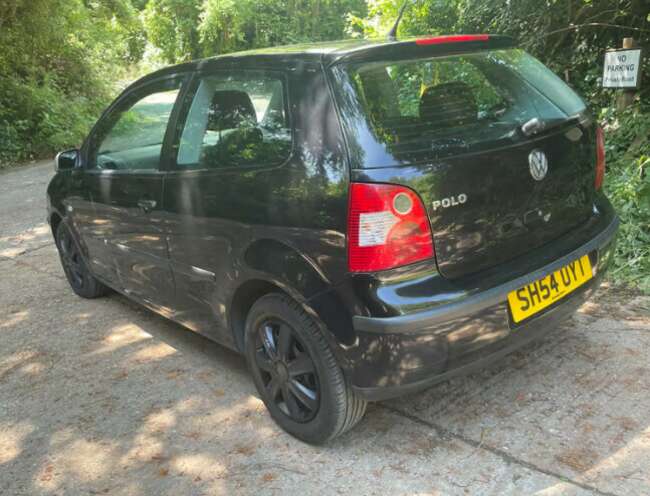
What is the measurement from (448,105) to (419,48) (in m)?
0.29

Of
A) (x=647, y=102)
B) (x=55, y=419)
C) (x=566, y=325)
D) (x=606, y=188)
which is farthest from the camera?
(x=647, y=102)

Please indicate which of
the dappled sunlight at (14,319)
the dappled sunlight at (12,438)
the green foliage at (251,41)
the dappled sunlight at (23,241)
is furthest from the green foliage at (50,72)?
the dappled sunlight at (12,438)

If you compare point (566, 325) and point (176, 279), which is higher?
point (176, 279)

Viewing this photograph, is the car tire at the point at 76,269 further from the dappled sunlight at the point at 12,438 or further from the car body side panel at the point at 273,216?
the car body side panel at the point at 273,216

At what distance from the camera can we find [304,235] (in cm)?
255

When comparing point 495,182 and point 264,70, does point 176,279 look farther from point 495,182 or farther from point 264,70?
point 495,182

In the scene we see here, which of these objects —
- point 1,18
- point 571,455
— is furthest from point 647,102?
point 1,18

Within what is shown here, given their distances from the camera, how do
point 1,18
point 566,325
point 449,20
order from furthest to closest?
point 1,18 < point 449,20 < point 566,325

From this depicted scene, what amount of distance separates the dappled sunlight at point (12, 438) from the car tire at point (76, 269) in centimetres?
162

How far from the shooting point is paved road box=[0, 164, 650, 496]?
2586mm

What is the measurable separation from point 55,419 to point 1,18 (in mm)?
11584

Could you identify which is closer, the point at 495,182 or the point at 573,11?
the point at 495,182

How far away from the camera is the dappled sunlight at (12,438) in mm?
3018

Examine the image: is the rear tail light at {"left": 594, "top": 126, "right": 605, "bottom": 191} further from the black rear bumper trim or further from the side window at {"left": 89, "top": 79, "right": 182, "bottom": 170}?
the side window at {"left": 89, "top": 79, "right": 182, "bottom": 170}
